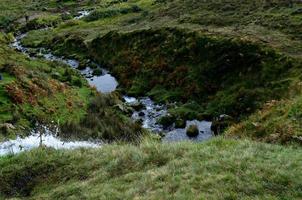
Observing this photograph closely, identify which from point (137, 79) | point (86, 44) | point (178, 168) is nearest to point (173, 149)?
point (178, 168)

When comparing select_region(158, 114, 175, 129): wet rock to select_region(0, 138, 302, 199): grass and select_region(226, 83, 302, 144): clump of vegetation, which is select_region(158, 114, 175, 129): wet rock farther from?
select_region(0, 138, 302, 199): grass

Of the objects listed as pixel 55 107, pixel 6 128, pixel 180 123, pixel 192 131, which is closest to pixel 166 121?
pixel 180 123

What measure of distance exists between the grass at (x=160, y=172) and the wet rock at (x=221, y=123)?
19.6 m

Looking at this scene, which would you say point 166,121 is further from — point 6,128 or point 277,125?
point 277,125

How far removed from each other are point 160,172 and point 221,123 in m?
24.1

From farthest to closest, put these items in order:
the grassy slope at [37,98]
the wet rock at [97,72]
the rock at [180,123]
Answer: the wet rock at [97,72], the rock at [180,123], the grassy slope at [37,98]

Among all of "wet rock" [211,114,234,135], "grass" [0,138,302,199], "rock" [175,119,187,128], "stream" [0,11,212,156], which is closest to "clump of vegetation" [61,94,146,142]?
"stream" [0,11,212,156]

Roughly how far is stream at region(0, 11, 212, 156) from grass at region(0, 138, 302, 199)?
3541mm

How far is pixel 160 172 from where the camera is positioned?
1797 centimetres

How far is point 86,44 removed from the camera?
74000 mm

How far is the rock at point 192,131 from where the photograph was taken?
41.5m

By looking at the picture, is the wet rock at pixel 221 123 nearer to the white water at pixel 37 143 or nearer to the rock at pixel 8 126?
the white water at pixel 37 143

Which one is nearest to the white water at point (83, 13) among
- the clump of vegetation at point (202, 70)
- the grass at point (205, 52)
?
the grass at point (205, 52)

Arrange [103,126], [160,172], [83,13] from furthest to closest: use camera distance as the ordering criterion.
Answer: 1. [83,13]
2. [103,126]
3. [160,172]
